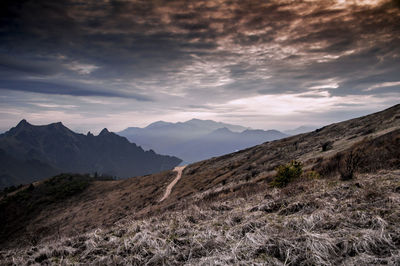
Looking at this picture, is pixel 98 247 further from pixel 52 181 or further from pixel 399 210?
pixel 52 181

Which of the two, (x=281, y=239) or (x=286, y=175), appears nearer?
(x=281, y=239)

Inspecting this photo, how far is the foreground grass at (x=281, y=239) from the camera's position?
3609 mm

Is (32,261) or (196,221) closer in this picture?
(32,261)

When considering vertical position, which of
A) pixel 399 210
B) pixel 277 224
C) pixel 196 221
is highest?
pixel 399 210

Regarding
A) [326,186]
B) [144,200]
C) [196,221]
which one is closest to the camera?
[196,221]

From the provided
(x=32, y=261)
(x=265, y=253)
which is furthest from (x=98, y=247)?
(x=265, y=253)

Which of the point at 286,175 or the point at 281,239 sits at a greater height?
the point at 281,239

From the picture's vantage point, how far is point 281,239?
417 centimetres

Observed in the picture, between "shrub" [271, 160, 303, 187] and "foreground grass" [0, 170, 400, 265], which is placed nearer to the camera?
"foreground grass" [0, 170, 400, 265]

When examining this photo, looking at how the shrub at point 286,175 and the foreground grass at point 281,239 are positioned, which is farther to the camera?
the shrub at point 286,175

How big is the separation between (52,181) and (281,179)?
77599mm

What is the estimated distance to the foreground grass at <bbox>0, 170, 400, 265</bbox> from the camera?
361 centimetres

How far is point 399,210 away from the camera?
468 cm

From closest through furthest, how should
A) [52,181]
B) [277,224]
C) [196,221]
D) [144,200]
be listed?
[277,224] → [196,221] → [144,200] → [52,181]
